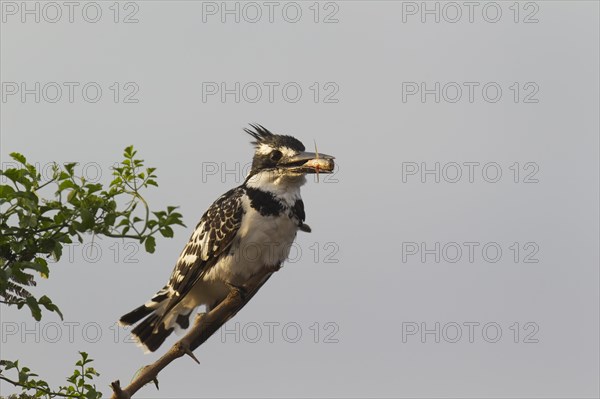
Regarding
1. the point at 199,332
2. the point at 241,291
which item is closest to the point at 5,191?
the point at 199,332

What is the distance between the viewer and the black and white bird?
310 inches

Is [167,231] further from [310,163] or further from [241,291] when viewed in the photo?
[310,163]

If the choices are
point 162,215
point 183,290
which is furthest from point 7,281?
point 183,290

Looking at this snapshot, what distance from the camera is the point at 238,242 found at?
7945mm

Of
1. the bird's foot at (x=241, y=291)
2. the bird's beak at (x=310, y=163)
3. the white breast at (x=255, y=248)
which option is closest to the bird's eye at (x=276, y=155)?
the bird's beak at (x=310, y=163)

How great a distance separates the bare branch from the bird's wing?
513mm

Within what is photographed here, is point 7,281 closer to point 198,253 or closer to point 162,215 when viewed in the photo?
point 162,215

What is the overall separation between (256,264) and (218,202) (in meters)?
0.90

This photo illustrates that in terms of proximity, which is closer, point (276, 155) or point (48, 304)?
point (48, 304)

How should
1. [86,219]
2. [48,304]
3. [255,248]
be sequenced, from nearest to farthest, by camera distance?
[86,219]
[48,304]
[255,248]

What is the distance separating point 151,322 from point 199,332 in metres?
2.07

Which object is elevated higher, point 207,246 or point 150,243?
point 150,243

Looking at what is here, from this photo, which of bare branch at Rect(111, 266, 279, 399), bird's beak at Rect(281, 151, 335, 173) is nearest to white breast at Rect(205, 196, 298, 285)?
bare branch at Rect(111, 266, 279, 399)

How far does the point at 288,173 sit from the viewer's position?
26.6 ft
